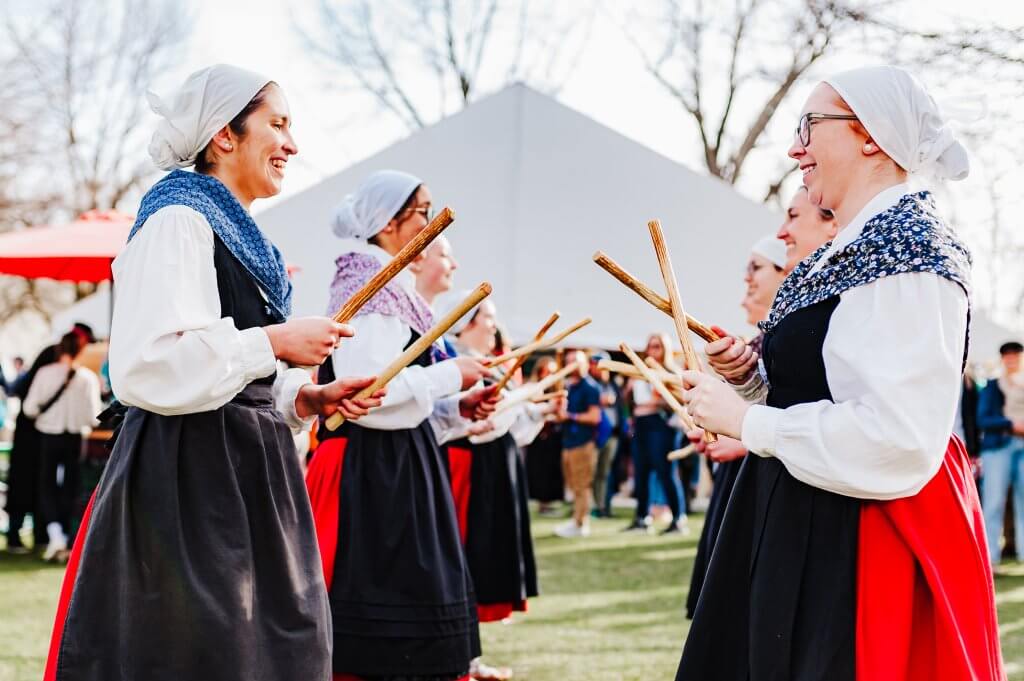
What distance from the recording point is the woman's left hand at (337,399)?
7.59 feet

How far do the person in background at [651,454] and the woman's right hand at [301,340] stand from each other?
7231mm

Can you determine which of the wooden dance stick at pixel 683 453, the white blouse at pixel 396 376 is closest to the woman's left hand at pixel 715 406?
the white blouse at pixel 396 376

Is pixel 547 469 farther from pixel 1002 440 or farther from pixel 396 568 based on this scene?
pixel 396 568

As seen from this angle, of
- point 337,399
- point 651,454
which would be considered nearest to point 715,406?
point 337,399

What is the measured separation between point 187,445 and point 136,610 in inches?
11.5

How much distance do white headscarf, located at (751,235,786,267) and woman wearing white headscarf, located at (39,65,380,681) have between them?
84.5 inches

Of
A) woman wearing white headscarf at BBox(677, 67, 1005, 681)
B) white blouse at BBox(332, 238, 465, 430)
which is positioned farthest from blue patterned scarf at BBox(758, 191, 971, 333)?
white blouse at BBox(332, 238, 465, 430)

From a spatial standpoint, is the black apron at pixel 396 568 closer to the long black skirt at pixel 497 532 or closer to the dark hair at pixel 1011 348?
the long black skirt at pixel 497 532

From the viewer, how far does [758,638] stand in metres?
1.84

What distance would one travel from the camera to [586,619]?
530 cm

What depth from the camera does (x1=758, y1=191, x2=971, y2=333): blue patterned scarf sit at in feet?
5.75

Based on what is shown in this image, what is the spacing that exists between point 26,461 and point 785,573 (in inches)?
273

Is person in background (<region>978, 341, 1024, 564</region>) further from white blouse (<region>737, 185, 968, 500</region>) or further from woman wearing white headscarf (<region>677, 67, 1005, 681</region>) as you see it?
white blouse (<region>737, 185, 968, 500</region>)

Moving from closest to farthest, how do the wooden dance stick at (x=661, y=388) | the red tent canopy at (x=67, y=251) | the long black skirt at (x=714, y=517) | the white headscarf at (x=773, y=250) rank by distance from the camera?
the wooden dance stick at (x=661, y=388), the long black skirt at (x=714, y=517), the white headscarf at (x=773, y=250), the red tent canopy at (x=67, y=251)
